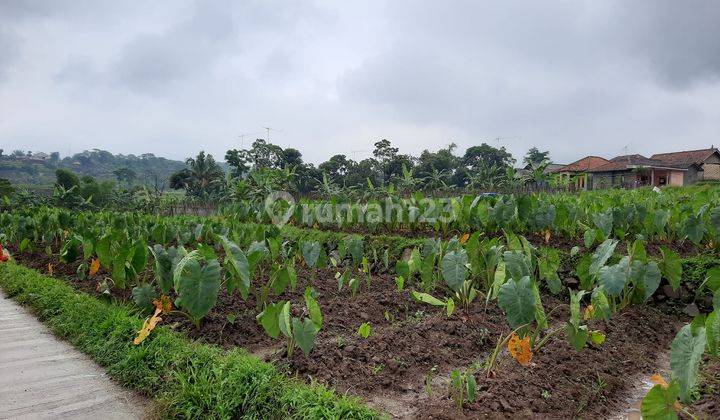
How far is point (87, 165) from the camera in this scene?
80.8m

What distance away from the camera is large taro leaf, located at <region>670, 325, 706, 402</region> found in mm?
1738

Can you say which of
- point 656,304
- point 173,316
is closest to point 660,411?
point 656,304

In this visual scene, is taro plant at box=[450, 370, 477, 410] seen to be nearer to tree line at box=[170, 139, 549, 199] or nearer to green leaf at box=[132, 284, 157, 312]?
green leaf at box=[132, 284, 157, 312]

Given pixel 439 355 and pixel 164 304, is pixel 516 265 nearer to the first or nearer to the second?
pixel 439 355

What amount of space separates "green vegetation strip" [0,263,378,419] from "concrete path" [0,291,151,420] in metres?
0.09

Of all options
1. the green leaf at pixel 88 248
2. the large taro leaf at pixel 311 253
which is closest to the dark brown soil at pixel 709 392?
the large taro leaf at pixel 311 253

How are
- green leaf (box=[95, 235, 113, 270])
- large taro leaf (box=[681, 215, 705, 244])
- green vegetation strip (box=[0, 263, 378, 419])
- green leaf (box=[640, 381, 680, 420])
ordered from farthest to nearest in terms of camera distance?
large taro leaf (box=[681, 215, 705, 244]), green leaf (box=[95, 235, 113, 270]), green vegetation strip (box=[0, 263, 378, 419]), green leaf (box=[640, 381, 680, 420])

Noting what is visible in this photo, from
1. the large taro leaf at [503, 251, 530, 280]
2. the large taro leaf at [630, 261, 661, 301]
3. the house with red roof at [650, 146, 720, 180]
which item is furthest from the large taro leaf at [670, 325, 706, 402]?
the house with red roof at [650, 146, 720, 180]

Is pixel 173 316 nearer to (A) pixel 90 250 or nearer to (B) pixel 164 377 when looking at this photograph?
(B) pixel 164 377

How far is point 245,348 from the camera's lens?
119 inches

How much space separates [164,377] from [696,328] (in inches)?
107

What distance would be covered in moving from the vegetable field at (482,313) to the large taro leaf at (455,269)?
10mm

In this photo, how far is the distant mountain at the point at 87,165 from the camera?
6194 centimetres

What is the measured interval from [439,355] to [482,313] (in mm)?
908
